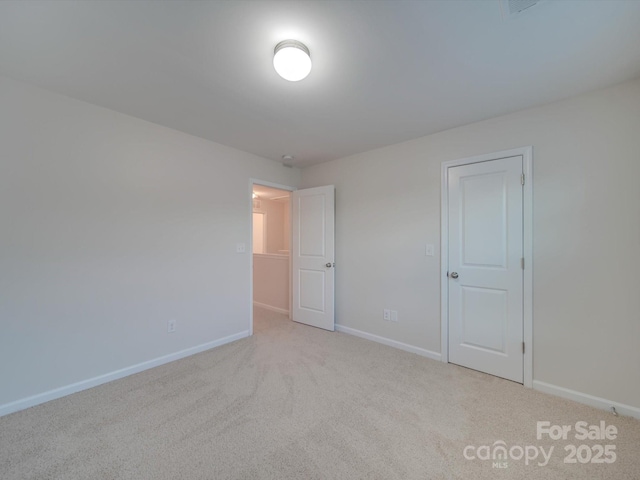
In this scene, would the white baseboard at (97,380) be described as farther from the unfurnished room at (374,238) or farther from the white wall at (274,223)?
the white wall at (274,223)

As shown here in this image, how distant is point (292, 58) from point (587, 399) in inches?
125

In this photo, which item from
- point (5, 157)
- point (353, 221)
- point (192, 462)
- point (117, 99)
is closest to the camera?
point (192, 462)

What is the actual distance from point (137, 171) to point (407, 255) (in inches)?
114

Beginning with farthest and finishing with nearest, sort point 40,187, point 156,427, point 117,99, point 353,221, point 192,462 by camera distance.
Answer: point 353,221 → point 117,99 → point 40,187 → point 156,427 → point 192,462

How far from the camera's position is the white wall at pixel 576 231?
185 centimetres

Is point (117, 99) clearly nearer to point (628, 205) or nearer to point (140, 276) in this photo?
point (140, 276)

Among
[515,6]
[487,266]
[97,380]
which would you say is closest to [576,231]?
[487,266]

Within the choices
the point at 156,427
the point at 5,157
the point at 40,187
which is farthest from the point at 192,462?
the point at 5,157

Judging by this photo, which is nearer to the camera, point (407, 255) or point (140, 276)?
point (140, 276)

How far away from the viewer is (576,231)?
2.02 metres

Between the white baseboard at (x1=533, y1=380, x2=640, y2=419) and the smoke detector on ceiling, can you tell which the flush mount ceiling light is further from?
the white baseboard at (x1=533, y1=380, x2=640, y2=419)

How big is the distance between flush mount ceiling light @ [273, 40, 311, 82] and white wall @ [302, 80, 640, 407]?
70.5 inches

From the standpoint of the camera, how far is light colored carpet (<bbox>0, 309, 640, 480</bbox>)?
1.40m

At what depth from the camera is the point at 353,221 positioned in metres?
3.45
